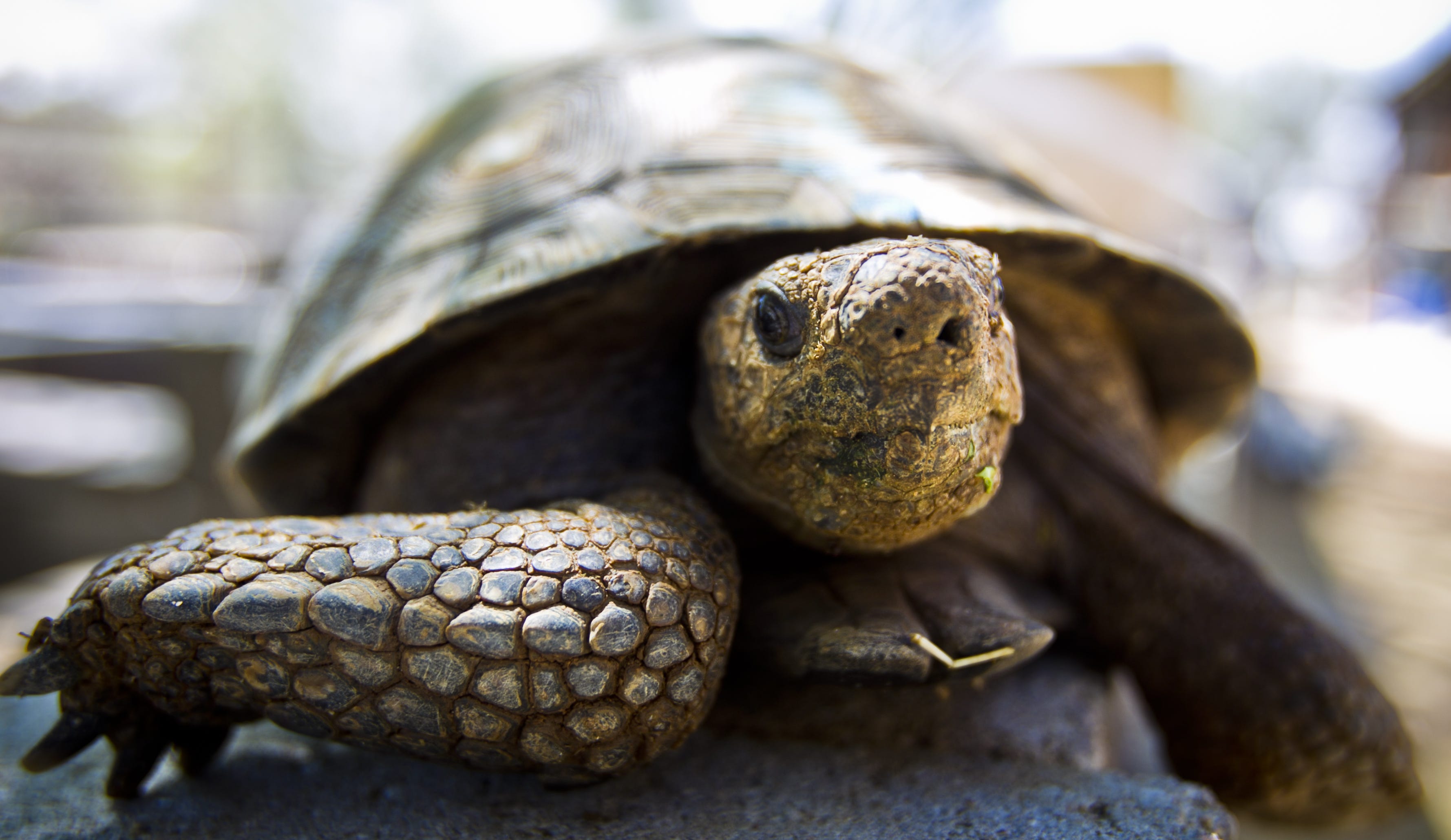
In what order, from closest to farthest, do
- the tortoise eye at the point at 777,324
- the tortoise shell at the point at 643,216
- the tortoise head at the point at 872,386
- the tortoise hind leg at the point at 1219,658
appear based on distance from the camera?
the tortoise head at the point at 872,386, the tortoise eye at the point at 777,324, the tortoise shell at the point at 643,216, the tortoise hind leg at the point at 1219,658

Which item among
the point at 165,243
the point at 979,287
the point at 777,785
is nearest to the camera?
the point at 979,287

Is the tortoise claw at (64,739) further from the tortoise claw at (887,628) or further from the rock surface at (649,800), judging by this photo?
the tortoise claw at (887,628)

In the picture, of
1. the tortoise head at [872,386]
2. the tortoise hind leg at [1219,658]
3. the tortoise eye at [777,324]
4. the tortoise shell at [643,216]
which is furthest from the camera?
the tortoise hind leg at [1219,658]

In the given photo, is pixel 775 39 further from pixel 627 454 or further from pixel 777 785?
pixel 777 785

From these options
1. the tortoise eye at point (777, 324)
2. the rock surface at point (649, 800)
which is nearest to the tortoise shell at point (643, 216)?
the tortoise eye at point (777, 324)

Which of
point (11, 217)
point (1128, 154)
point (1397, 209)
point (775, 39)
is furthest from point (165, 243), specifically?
point (1397, 209)

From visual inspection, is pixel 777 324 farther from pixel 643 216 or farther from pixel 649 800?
pixel 649 800

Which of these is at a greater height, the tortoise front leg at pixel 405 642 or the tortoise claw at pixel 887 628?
the tortoise front leg at pixel 405 642
